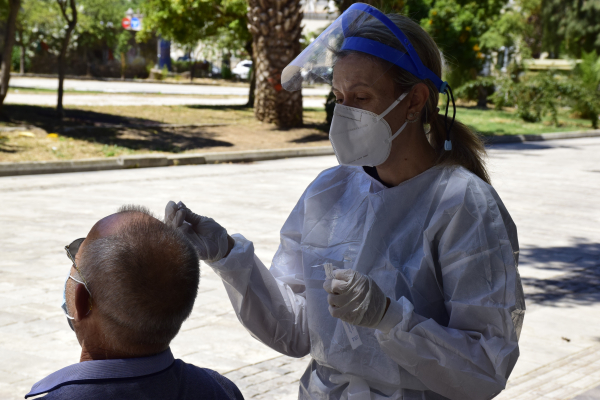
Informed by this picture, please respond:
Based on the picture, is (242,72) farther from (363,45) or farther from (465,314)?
(465,314)

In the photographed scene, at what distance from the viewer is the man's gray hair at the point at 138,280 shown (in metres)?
1.60

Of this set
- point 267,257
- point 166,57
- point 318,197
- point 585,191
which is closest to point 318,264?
point 318,197

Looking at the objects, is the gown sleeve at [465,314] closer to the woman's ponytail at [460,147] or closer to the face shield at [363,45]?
the woman's ponytail at [460,147]

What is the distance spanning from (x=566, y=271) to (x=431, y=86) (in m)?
5.25

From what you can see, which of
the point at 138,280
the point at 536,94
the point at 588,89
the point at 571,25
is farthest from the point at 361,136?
the point at 571,25

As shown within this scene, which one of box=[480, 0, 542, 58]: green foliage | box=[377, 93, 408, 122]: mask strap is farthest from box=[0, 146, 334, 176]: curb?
box=[480, 0, 542, 58]: green foliage

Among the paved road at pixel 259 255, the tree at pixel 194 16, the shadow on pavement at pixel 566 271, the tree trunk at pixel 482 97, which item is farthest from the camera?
the tree trunk at pixel 482 97

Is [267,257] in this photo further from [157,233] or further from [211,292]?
[157,233]

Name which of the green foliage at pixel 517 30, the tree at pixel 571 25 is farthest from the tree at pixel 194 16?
the tree at pixel 571 25

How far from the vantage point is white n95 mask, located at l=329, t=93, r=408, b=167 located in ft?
6.88

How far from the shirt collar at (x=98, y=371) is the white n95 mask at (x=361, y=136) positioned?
0.89 m

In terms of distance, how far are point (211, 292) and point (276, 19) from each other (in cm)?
1240

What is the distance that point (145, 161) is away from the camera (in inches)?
488

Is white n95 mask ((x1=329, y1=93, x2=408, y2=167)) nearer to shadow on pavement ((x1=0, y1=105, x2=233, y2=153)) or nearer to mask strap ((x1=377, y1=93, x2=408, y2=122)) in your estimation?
mask strap ((x1=377, y1=93, x2=408, y2=122))
